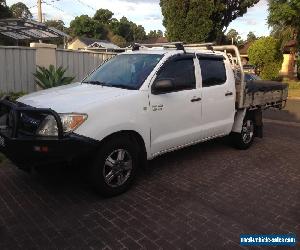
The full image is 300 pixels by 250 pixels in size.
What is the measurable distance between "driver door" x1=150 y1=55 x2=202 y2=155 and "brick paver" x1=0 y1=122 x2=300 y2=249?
2.10 feet

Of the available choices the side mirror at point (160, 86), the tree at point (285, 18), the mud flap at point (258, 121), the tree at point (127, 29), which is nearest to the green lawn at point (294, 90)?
the tree at point (285, 18)

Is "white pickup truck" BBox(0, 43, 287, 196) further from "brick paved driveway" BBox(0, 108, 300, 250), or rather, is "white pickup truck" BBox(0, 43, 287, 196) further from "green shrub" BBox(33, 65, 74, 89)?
"green shrub" BBox(33, 65, 74, 89)

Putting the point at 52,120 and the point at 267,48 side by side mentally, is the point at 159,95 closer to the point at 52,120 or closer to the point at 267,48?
the point at 52,120

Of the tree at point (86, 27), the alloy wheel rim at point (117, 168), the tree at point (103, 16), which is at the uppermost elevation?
the tree at point (103, 16)

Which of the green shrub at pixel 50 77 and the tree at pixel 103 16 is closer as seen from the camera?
the green shrub at pixel 50 77

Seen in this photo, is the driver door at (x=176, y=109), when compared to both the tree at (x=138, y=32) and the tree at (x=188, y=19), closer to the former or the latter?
the tree at (x=188, y=19)

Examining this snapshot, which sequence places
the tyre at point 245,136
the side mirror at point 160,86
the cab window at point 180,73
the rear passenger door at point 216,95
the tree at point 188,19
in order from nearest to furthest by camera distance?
1. the side mirror at point 160,86
2. the cab window at point 180,73
3. the rear passenger door at point 216,95
4. the tyre at point 245,136
5. the tree at point 188,19

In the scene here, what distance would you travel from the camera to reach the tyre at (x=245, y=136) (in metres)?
7.22

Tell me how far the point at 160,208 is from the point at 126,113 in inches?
51.4

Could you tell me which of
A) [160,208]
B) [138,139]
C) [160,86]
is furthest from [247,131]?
[160,208]

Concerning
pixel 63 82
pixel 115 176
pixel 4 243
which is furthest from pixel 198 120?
pixel 63 82

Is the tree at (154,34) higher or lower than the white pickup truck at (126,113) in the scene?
higher

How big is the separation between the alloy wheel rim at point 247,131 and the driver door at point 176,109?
1746 millimetres

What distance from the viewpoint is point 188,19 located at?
26016 millimetres
